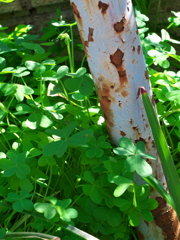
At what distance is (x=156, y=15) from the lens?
7.50 feet

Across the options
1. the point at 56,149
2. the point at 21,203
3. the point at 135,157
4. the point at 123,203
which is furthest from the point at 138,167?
the point at 21,203

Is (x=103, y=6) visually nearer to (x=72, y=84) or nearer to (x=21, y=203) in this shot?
(x=72, y=84)

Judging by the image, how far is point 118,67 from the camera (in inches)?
50.9

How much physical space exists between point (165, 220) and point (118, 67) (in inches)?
24.4

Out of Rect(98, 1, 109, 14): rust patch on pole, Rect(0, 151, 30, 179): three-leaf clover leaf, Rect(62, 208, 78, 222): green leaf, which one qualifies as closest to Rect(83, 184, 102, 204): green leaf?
Rect(62, 208, 78, 222): green leaf

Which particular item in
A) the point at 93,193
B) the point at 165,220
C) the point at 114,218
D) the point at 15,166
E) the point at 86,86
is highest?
the point at 86,86

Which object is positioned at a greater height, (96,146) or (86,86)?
(86,86)

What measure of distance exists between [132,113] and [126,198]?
297mm

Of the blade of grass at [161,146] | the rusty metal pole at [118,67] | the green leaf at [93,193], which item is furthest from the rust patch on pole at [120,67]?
the green leaf at [93,193]

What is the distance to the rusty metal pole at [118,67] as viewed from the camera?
48.4 inches

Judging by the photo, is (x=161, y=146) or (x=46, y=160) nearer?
(x=161, y=146)

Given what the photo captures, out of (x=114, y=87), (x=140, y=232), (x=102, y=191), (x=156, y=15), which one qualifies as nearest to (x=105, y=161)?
(x=102, y=191)

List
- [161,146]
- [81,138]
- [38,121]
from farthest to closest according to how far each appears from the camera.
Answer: [38,121], [81,138], [161,146]

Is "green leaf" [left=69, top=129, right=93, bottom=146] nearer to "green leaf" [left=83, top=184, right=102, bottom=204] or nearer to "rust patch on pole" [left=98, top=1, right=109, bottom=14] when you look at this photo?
"green leaf" [left=83, top=184, right=102, bottom=204]
